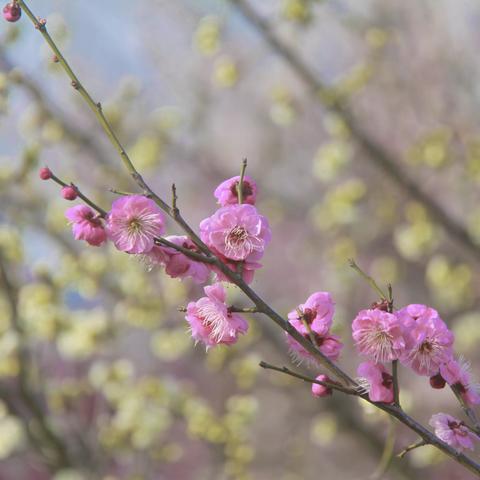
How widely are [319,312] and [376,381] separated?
13cm

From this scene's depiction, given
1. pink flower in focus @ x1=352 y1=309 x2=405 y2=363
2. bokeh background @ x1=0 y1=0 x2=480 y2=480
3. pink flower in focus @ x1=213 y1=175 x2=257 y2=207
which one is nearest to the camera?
pink flower in focus @ x1=352 y1=309 x2=405 y2=363

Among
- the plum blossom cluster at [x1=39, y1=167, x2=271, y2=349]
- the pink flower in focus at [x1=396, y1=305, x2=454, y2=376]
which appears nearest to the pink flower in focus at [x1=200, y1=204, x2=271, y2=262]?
the plum blossom cluster at [x1=39, y1=167, x2=271, y2=349]

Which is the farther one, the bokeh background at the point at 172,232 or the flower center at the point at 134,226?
the bokeh background at the point at 172,232

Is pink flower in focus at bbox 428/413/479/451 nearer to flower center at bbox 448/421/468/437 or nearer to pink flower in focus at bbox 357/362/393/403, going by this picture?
flower center at bbox 448/421/468/437

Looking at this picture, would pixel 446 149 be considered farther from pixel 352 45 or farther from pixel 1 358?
pixel 352 45

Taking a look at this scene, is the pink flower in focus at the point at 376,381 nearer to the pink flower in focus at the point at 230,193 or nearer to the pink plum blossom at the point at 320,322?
the pink plum blossom at the point at 320,322

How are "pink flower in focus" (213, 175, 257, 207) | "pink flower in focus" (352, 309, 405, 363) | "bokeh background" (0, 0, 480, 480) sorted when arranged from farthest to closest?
"bokeh background" (0, 0, 480, 480)
"pink flower in focus" (213, 175, 257, 207)
"pink flower in focus" (352, 309, 405, 363)

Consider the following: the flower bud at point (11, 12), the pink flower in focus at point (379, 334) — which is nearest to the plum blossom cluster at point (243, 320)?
the pink flower in focus at point (379, 334)

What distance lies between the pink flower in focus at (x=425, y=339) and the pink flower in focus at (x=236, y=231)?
230mm

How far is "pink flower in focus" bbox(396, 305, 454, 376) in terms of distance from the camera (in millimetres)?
978

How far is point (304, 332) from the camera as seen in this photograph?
1050 millimetres

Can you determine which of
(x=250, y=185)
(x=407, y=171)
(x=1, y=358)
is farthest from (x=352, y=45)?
(x=250, y=185)

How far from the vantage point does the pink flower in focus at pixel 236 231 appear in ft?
3.24

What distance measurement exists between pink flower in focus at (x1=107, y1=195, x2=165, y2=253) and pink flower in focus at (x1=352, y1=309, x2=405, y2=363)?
312mm
